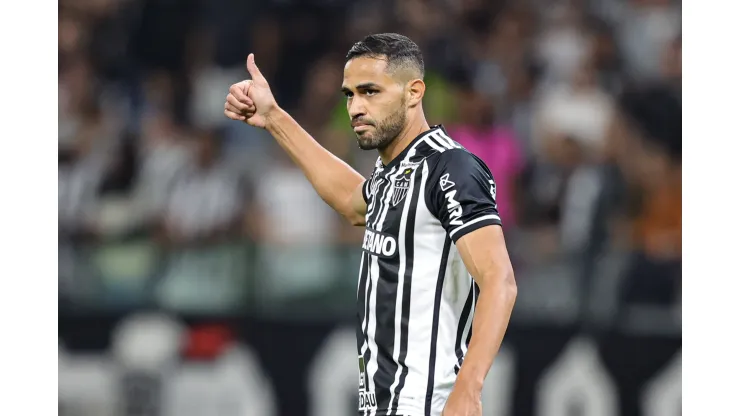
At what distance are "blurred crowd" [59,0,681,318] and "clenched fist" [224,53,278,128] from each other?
2981 millimetres

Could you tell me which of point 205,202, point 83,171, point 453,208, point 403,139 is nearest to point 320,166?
point 403,139

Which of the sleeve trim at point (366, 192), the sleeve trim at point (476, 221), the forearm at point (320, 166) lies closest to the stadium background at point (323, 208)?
the forearm at point (320, 166)

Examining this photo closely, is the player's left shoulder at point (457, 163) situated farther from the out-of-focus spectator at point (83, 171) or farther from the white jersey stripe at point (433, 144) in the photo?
the out-of-focus spectator at point (83, 171)

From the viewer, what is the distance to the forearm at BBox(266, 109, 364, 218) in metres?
4.43

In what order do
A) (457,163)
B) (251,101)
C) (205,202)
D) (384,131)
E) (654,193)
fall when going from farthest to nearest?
(205,202), (654,193), (251,101), (384,131), (457,163)

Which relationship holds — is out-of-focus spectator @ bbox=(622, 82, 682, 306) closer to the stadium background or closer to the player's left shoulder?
the stadium background

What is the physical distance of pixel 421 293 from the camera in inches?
141

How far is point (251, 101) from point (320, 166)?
0.40 metres

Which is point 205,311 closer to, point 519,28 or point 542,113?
point 542,113

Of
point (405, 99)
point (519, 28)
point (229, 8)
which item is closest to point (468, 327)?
point (405, 99)

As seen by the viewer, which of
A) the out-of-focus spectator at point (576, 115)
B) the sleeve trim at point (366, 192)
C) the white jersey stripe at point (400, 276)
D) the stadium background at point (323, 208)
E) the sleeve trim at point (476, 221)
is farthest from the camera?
the out-of-focus spectator at point (576, 115)

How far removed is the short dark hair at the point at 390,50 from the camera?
3.77 metres

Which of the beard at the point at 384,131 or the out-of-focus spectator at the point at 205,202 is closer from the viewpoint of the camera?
the beard at the point at 384,131

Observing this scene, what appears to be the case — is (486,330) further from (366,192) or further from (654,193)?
(654,193)
